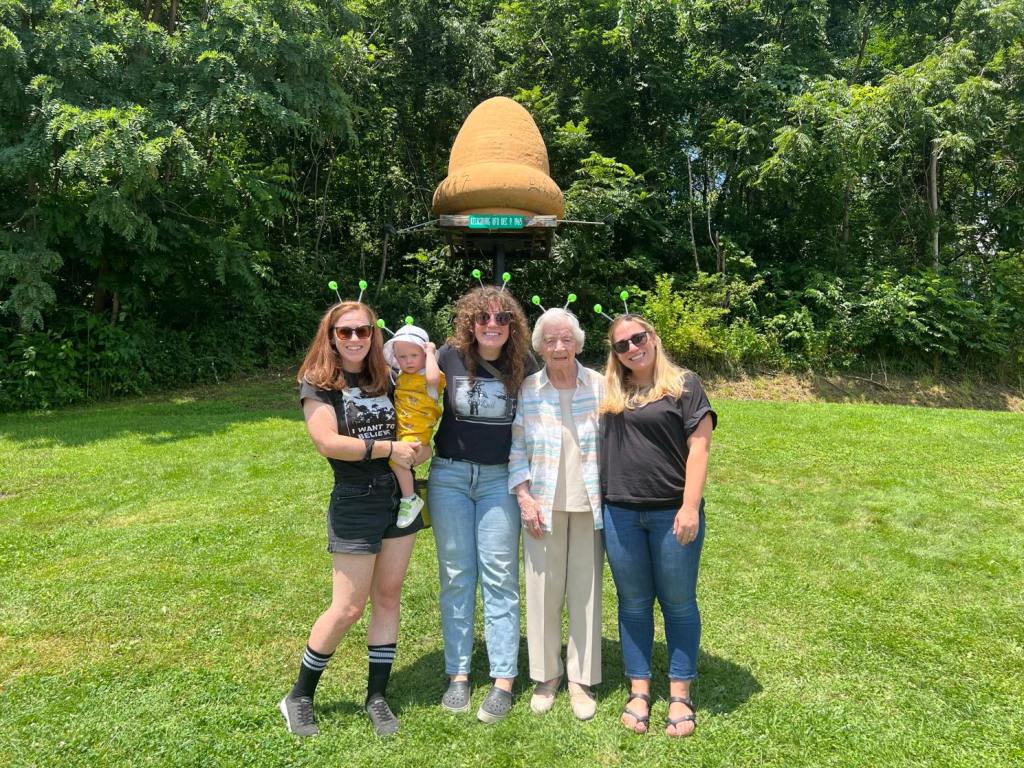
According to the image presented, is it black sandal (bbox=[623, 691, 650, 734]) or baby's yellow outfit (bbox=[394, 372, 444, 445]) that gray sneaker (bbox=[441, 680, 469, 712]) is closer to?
black sandal (bbox=[623, 691, 650, 734])

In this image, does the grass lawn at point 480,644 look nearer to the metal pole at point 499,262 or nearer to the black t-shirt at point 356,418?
the black t-shirt at point 356,418

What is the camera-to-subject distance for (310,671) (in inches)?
101

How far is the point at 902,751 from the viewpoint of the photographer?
2469mm

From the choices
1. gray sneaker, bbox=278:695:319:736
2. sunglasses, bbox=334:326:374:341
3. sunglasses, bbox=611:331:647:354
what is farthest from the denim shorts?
sunglasses, bbox=611:331:647:354

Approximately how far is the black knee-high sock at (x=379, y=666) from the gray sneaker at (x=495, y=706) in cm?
42

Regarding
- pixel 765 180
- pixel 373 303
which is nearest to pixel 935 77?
pixel 765 180

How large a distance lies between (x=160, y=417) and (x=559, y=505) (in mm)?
8058

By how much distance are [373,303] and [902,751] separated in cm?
1282

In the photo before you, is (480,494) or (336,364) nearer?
(336,364)

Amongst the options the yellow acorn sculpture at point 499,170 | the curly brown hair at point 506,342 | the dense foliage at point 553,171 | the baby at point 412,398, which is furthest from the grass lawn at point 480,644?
the dense foliage at point 553,171

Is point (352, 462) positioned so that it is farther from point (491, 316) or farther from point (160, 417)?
point (160, 417)

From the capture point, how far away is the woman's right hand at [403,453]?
245 cm

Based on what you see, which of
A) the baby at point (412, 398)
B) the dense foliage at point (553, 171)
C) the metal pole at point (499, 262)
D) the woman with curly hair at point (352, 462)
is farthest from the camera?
the dense foliage at point (553, 171)

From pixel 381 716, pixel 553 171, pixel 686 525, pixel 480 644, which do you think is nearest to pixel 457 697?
pixel 381 716
